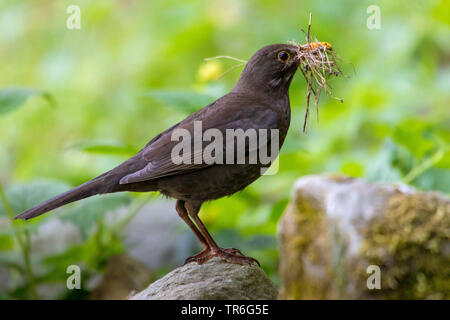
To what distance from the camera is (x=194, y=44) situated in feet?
32.8

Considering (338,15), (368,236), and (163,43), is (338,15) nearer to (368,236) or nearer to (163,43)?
(163,43)

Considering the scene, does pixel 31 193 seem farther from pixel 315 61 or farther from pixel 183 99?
pixel 315 61

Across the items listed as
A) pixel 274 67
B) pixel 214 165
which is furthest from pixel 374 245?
pixel 274 67

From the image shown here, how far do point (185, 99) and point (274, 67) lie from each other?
81cm

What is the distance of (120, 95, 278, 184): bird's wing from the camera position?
13.9 ft

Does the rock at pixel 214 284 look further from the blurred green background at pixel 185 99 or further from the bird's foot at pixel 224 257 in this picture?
the blurred green background at pixel 185 99

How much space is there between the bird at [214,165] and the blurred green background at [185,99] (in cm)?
56

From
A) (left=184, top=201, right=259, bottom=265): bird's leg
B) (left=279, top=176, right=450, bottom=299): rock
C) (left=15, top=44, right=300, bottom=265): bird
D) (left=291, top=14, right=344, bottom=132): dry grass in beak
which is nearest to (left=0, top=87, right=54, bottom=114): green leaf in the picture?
(left=15, top=44, right=300, bottom=265): bird

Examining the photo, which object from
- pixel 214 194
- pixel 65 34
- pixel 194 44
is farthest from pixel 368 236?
pixel 65 34

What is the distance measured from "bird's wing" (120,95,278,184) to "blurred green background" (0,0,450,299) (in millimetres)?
561

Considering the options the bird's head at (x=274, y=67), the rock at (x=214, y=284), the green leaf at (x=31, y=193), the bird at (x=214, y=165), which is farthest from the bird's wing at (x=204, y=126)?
the green leaf at (x=31, y=193)

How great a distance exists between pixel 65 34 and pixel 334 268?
29.3ft

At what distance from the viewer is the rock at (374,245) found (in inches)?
145

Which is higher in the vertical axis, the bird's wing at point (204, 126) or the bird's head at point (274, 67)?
the bird's head at point (274, 67)
